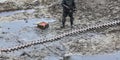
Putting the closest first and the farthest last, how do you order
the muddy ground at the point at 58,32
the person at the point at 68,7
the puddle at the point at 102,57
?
the puddle at the point at 102,57
the muddy ground at the point at 58,32
the person at the point at 68,7

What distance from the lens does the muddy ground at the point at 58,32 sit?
12203 mm

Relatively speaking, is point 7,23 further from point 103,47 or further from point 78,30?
point 103,47

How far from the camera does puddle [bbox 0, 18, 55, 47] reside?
13.5 meters

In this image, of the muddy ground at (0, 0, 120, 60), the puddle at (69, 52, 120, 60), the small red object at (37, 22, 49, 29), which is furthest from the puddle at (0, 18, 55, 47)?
the puddle at (69, 52, 120, 60)

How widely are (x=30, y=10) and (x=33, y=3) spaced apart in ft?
2.48

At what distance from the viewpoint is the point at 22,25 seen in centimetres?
1487

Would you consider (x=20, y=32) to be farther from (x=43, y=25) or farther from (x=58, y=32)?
(x=58, y=32)

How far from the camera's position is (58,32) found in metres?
13.8

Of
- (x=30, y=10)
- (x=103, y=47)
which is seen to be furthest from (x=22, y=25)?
(x=103, y=47)

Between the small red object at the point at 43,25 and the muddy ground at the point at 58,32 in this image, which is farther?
the small red object at the point at 43,25

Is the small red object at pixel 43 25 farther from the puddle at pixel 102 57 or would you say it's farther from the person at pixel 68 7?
the puddle at pixel 102 57

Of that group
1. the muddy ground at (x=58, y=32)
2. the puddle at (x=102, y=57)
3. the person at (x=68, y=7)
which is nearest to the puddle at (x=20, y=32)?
the muddy ground at (x=58, y=32)

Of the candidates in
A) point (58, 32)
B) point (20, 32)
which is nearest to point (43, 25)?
point (58, 32)

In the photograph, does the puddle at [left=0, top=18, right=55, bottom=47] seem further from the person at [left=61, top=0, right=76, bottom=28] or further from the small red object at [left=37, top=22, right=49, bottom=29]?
the person at [left=61, top=0, right=76, bottom=28]
